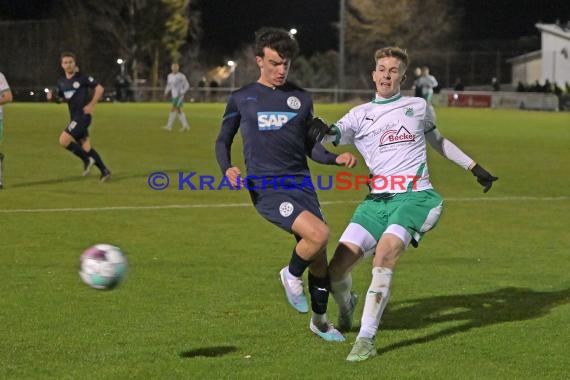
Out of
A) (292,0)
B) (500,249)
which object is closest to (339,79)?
(292,0)

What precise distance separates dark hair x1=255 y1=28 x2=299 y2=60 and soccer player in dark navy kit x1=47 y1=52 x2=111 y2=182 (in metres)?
11.1

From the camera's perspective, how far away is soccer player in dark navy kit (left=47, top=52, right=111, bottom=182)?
57.9 ft

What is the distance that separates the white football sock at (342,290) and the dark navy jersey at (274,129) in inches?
30.2

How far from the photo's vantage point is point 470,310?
793 cm

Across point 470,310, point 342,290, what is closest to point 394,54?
point 342,290

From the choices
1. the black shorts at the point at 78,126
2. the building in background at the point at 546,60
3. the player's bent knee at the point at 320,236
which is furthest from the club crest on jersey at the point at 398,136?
the building in background at the point at 546,60

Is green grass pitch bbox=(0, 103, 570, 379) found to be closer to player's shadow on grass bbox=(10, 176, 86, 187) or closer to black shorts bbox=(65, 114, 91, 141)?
player's shadow on grass bbox=(10, 176, 86, 187)

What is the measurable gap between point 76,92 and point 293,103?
1172 centimetres

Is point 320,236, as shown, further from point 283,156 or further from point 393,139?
point 393,139

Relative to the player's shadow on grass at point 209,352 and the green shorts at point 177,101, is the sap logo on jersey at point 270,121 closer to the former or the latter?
the player's shadow on grass at point 209,352

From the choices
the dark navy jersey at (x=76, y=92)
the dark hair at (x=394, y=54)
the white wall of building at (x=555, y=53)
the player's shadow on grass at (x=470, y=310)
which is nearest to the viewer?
the dark hair at (x=394, y=54)

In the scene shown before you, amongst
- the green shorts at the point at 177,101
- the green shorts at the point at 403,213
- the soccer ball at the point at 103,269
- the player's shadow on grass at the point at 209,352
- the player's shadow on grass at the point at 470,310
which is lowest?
the player's shadow on grass at the point at 209,352

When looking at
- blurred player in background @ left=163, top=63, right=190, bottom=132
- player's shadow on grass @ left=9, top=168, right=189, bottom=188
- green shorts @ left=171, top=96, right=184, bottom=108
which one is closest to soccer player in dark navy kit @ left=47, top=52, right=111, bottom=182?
player's shadow on grass @ left=9, top=168, right=189, bottom=188

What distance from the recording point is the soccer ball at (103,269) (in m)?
6.58
